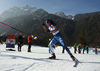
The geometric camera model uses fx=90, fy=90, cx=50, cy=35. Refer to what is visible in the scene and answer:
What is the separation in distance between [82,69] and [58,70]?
2.80 feet

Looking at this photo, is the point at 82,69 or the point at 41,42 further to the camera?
the point at 41,42

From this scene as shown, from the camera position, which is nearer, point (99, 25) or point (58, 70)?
point (58, 70)

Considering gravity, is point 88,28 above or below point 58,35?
above

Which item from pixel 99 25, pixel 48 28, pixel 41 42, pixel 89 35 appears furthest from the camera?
pixel 99 25

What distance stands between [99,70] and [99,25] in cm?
19880

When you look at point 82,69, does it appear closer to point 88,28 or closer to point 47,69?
point 47,69

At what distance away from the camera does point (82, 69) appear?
3.08 meters

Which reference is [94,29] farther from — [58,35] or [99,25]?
[58,35]

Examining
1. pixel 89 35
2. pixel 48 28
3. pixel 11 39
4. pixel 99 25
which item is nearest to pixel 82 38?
pixel 11 39

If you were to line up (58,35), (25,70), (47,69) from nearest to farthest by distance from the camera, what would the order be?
1. (25,70)
2. (47,69)
3. (58,35)

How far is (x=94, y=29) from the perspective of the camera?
561ft

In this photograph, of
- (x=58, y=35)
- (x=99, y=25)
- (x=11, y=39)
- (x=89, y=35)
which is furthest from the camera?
(x=99, y=25)

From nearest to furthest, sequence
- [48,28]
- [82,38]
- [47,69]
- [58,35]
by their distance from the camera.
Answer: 1. [47,69]
2. [58,35]
3. [48,28]
4. [82,38]

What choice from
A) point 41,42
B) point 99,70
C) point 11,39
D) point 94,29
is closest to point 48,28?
point 99,70
